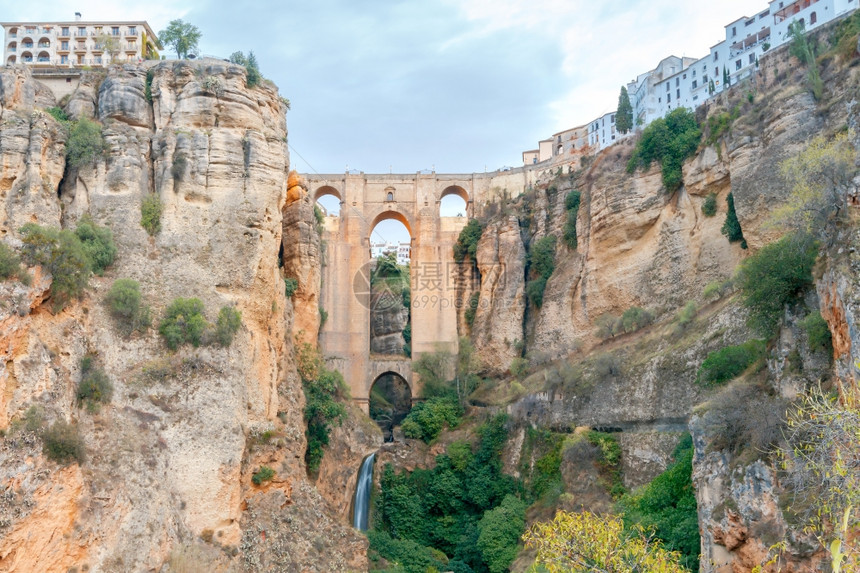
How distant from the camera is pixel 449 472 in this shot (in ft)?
104

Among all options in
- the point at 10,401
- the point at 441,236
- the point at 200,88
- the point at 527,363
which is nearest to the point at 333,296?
the point at 441,236

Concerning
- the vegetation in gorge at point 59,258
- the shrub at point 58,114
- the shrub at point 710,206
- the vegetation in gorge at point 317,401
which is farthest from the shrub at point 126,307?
the shrub at point 710,206

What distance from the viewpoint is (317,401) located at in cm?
2981

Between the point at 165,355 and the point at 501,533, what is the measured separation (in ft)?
40.4

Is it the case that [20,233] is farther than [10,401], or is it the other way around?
[20,233]

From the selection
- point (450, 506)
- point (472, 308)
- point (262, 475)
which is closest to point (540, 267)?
point (472, 308)

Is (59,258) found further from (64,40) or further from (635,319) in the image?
(64,40)

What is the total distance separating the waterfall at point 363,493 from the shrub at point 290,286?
718 cm

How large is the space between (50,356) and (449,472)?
16.5m

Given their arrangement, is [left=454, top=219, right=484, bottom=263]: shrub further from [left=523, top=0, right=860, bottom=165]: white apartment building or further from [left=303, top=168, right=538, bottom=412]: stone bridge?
[left=523, top=0, right=860, bottom=165]: white apartment building

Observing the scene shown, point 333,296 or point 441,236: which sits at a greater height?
point 441,236

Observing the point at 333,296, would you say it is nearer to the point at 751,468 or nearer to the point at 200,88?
the point at 200,88

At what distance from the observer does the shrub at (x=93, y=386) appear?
20.8m

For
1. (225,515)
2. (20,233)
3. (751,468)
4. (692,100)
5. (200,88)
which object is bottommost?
(225,515)
